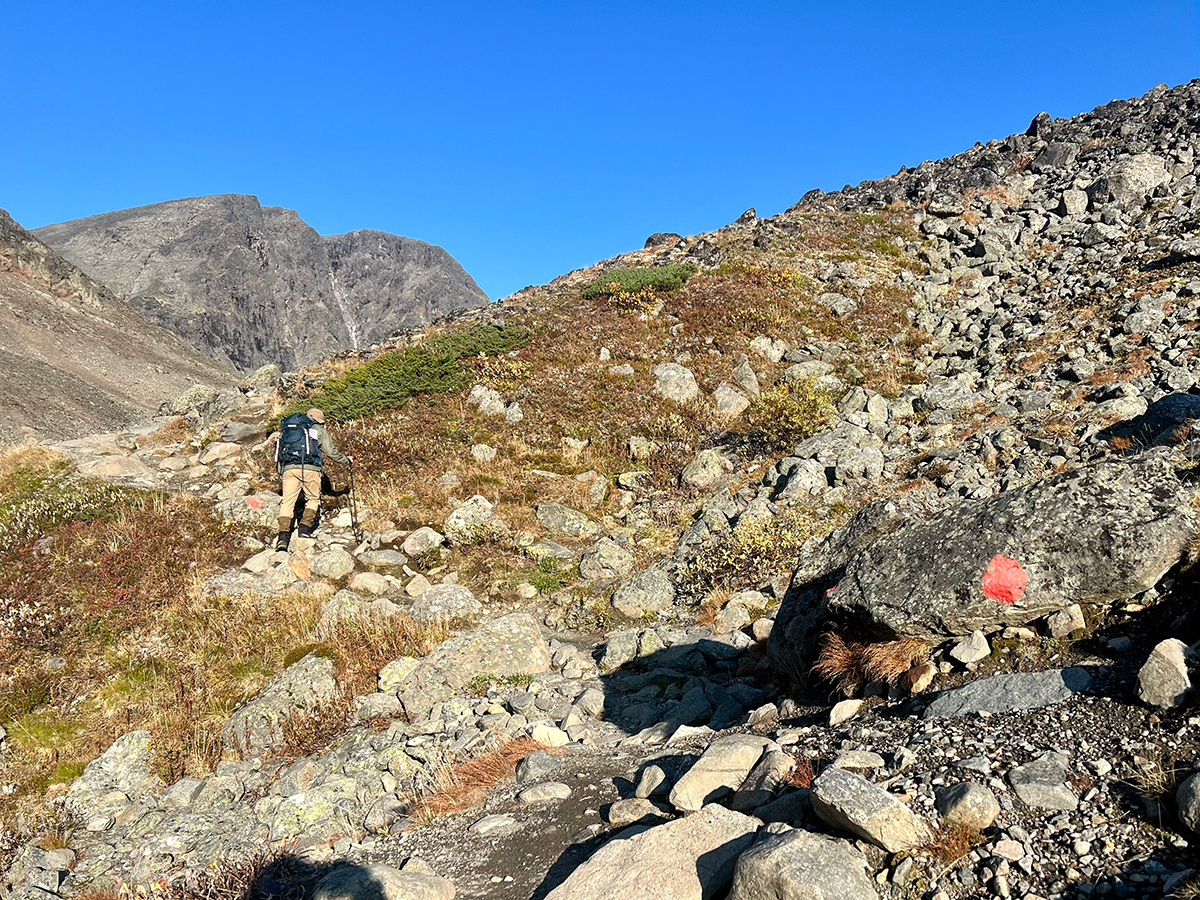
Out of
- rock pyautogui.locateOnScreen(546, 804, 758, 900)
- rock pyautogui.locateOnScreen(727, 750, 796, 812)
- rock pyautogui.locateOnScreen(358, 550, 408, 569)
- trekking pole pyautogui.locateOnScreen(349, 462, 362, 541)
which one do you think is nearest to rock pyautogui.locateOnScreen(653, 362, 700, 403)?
trekking pole pyautogui.locateOnScreen(349, 462, 362, 541)

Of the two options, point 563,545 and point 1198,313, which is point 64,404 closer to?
point 563,545

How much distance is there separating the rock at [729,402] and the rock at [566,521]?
5.32 m

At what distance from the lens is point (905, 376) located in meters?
17.2

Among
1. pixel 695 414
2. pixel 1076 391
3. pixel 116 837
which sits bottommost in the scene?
pixel 116 837

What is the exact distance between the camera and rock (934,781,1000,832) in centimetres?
326

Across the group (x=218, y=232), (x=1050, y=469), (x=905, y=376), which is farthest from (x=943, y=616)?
(x=218, y=232)

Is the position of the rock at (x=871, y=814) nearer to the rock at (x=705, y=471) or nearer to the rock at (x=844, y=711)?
the rock at (x=844, y=711)

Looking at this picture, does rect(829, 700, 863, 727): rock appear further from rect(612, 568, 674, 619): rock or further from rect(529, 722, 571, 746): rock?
rect(612, 568, 674, 619): rock

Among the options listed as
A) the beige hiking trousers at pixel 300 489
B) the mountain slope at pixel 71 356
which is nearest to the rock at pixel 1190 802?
the beige hiking trousers at pixel 300 489

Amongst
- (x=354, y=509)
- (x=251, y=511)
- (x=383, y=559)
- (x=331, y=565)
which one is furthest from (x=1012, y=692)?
(x=251, y=511)

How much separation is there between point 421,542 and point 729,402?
29.2 feet

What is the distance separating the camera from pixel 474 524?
1268cm

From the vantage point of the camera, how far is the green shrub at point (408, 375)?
57.0 feet

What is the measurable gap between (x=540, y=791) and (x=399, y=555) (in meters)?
7.47
